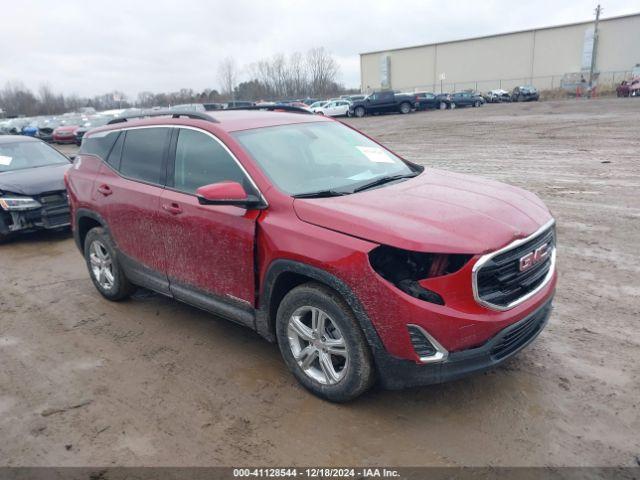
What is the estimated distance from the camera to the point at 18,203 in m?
7.74

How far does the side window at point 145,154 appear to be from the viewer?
15.0ft

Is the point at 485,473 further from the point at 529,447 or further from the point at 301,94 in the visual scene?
the point at 301,94

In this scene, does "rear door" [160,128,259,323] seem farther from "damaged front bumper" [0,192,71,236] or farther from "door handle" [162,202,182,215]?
"damaged front bumper" [0,192,71,236]

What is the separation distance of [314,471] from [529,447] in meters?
1.24

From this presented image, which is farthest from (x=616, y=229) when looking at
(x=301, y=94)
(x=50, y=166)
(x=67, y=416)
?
(x=301, y=94)

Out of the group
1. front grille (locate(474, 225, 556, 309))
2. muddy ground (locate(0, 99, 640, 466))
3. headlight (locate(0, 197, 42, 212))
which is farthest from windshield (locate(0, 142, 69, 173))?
front grille (locate(474, 225, 556, 309))

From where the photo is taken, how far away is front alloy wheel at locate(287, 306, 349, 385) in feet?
11.0

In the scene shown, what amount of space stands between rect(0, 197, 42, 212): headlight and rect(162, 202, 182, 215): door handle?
460 centimetres

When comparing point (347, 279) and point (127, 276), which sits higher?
point (347, 279)

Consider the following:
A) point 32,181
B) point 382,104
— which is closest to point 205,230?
point 32,181

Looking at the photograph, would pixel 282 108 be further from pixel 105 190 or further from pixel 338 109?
pixel 338 109

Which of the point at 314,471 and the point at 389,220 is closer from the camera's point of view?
the point at 314,471

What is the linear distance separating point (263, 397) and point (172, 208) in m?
1.72

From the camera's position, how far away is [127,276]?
511cm
